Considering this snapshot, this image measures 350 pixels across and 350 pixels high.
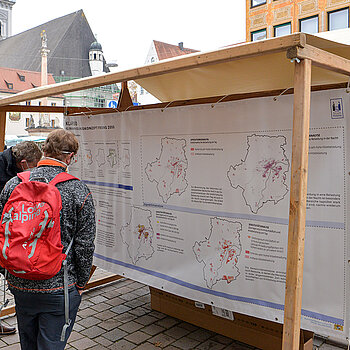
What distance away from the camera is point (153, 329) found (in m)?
4.12

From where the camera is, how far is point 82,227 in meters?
2.50

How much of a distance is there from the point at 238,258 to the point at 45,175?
1.55m

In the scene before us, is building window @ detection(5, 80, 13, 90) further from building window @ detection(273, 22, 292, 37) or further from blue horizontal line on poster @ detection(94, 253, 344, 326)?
blue horizontal line on poster @ detection(94, 253, 344, 326)

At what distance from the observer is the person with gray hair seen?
3.51 metres

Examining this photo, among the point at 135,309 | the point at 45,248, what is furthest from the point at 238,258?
the point at 135,309

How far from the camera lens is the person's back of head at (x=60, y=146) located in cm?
258

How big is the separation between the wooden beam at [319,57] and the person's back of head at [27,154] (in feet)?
7.57

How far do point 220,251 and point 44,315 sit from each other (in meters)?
1.43

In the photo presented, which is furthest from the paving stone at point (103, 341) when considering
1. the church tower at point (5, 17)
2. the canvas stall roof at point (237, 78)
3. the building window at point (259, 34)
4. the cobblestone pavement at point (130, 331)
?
the church tower at point (5, 17)

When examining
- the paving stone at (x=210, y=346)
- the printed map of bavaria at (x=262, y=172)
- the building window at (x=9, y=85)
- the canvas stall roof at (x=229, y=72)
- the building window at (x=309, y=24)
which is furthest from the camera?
the building window at (x=9, y=85)

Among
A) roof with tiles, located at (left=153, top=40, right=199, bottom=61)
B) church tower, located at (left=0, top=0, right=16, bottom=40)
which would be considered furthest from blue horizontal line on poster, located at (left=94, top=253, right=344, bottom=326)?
church tower, located at (left=0, top=0, right=16, bottom=40)

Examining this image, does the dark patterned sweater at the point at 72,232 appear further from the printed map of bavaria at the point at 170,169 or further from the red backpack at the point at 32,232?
the printed map of bavaria at the point at 170,169

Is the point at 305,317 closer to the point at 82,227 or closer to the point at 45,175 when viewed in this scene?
the point at 82,227

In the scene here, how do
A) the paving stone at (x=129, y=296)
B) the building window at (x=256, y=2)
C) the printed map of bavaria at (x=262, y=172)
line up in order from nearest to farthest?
the printed map of bavaria at (x=262, y=172), the paving stone at (x=129, y=296), the building window at (x=256, y=2)
